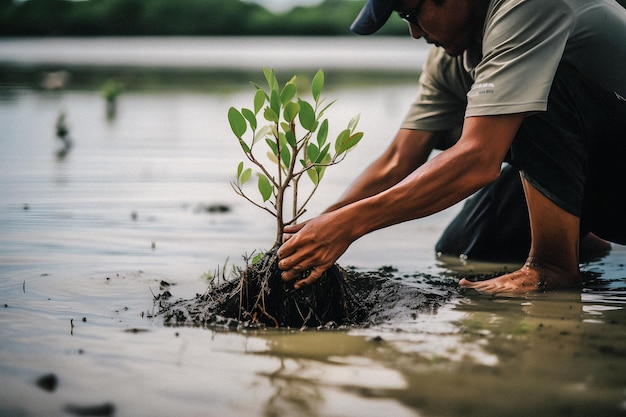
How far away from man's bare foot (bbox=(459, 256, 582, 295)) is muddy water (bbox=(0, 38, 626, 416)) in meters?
0.08

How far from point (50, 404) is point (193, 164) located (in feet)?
15.6

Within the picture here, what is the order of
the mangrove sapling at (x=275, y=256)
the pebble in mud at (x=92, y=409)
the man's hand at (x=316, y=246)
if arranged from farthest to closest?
the mangrove sapling at (x=275, y=256), the man's hand at (x=316, y=246), the pebble in mud at (x=92, y=409)

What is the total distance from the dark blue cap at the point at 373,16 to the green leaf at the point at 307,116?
596 mm

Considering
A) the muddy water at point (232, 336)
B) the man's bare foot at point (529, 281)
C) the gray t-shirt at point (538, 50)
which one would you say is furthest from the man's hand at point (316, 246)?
the man's bare foot at point (529, 281)

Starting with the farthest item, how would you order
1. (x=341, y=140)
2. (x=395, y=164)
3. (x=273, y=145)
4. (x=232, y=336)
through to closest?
(x=395, y=164) < (x=273, y=145) < (x=341, y=140) < (x=232, y=336)

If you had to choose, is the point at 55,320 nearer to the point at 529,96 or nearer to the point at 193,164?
the point at 529,96

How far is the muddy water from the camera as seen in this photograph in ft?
6.70

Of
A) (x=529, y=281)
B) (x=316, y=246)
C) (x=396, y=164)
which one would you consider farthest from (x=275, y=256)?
(x=396, y=164)

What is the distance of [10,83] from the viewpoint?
14.1 m

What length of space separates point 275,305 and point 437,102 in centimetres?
146

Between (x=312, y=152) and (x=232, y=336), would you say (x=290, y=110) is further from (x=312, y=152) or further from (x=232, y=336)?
(x=232, y=336)

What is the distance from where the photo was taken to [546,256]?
10.8 ft

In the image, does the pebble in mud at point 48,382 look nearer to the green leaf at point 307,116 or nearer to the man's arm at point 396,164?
the green leaf at point 307,116

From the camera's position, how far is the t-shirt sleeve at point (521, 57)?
286cm
